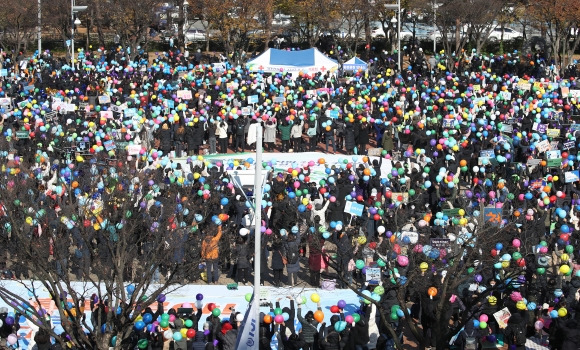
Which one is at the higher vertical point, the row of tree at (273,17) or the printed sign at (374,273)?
the row of tree at (273,17)

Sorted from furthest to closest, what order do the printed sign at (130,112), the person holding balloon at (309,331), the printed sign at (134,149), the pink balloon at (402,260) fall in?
1. the printed sign at (130,112)
2. the printed sign at (134,149)
3. the pink balloon at (402,260)
4. the person holding balloon at (309,331)

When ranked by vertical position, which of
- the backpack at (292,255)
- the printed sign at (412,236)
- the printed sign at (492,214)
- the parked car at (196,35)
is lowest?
the backpack at (292,255)

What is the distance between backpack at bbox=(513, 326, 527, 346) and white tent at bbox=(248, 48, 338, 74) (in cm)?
2234

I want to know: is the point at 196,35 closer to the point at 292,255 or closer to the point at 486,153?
the point at 486,153

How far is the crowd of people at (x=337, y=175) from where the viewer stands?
16.2 m

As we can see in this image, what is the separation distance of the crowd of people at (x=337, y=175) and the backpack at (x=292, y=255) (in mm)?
26

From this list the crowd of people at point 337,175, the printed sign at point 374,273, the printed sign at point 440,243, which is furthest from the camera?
the printed sign at point 374,273

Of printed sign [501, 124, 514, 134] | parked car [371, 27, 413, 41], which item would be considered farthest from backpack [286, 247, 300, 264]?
parked car [371, 27, 413, 41]

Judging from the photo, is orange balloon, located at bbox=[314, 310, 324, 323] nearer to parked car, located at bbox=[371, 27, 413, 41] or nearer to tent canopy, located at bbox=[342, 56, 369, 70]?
tent canopy, located at bbox=[342, 56, 369, 70]

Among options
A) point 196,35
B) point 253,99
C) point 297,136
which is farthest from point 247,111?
point 196,35

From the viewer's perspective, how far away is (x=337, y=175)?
77.4ft

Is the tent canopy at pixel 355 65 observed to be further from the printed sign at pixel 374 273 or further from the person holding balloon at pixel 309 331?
the person holding balloon at pixel 309 331

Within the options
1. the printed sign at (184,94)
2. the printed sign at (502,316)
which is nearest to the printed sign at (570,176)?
the printed sign at (502,316)

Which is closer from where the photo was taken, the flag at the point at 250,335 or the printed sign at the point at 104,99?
the flag at the point at 250,335
